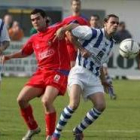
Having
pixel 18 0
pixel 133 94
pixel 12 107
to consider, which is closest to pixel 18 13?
pixel 18 0

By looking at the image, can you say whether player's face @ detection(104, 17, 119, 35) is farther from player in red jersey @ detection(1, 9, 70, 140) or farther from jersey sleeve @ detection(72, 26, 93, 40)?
player in red jersey @ detection(1, 9, 70, 140)

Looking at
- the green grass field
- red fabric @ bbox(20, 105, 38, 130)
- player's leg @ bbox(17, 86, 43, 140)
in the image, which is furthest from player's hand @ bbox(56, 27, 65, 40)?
the green grass field

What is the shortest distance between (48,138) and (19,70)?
1779 centimetres

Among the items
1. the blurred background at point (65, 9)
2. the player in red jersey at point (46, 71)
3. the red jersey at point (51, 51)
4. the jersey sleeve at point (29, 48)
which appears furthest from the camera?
the blurred background at point (65, 9)

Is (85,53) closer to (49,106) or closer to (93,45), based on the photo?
(93,45)

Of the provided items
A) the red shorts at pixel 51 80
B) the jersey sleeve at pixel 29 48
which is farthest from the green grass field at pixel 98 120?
the jersey sleeve at pixel 29 48

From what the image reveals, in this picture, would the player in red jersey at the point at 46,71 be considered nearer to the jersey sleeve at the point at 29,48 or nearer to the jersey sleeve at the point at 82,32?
the jersey sleeve at the point at 29,48

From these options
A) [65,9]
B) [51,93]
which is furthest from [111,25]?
[65,9]

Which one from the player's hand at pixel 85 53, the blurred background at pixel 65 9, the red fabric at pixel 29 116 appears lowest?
the blurred background at pixel 65 9

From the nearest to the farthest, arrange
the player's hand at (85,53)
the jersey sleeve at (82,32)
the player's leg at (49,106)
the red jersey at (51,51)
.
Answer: the player's hand at (85,53)
the jersey sleeve at (82,32)
the player's leg at (49,106)
the red jersey at (51,51)

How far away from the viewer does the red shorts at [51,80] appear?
12352 millimetres

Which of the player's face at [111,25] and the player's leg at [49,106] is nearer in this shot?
the player's face at [111,25]

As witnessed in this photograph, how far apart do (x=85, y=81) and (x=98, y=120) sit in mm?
3604

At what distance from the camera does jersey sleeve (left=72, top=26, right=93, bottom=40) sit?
1186cm
